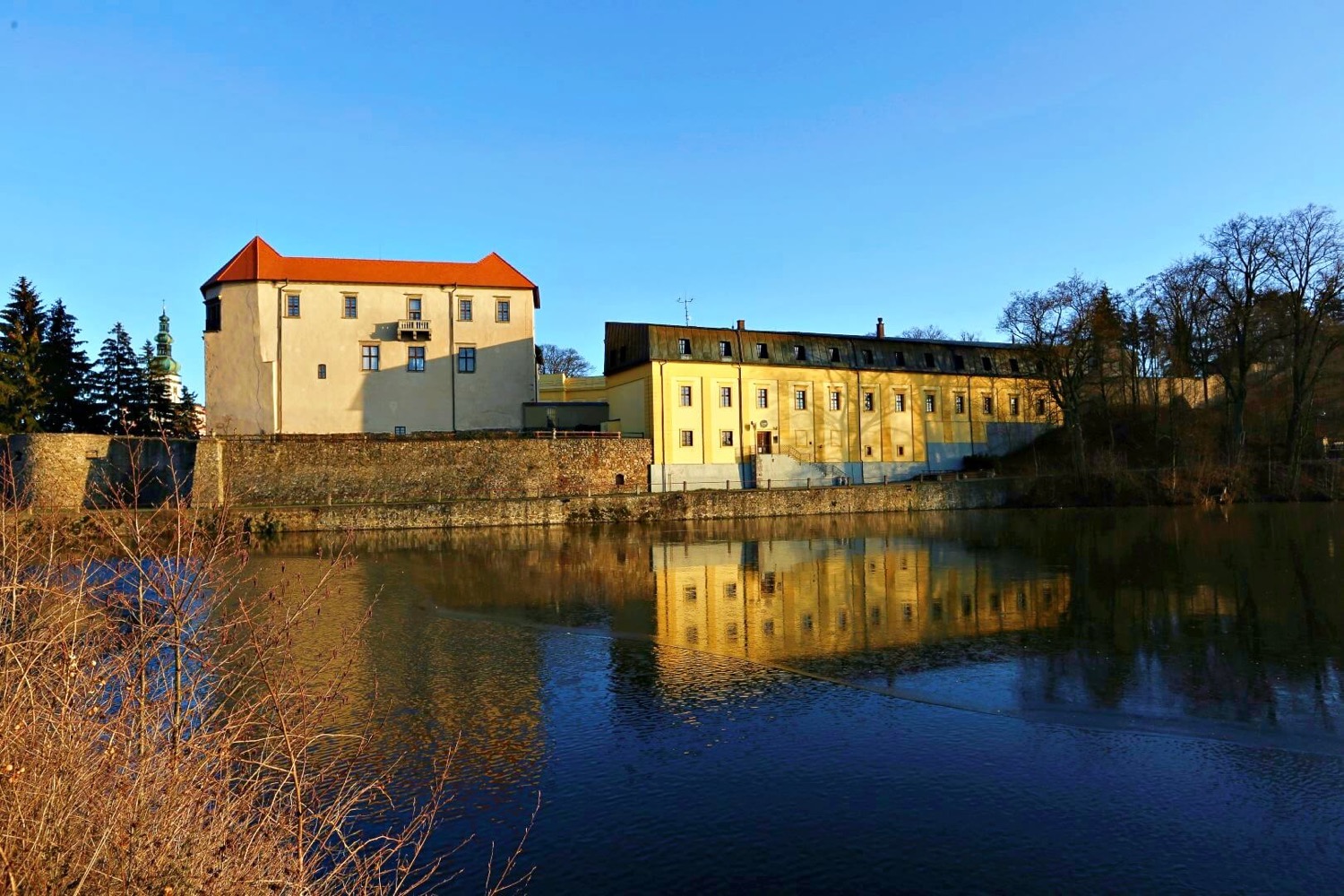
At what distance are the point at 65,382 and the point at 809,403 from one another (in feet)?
141

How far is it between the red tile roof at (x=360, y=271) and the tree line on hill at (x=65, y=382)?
7.73 meters

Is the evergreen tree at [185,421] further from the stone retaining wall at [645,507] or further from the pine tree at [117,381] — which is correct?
the stone retaining wall at [645,507]

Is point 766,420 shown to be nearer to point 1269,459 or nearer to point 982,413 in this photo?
point 982,413

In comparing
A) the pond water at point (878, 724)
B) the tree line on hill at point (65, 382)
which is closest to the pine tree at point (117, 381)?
the tree line on hill at point (65, 382)

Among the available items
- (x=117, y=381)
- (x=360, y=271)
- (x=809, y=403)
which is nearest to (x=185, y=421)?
(x=117, y=381)

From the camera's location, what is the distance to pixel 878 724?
9953 millimetres

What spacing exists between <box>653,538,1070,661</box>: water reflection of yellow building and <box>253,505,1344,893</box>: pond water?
0.13 meters

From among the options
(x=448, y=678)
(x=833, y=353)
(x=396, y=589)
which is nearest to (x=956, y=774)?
(x=448, y=678)

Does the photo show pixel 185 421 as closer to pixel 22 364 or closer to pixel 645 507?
pixel 22 364

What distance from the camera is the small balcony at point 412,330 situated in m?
47.1

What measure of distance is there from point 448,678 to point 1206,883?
9579mm

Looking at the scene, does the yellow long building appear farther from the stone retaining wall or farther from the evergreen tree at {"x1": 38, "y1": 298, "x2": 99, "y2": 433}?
the evergreen tree at {"x1": 38, "y1": 298, "x2": 99, "y2": 433}

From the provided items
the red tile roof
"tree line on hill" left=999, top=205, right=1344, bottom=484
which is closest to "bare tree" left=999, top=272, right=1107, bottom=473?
"tree line on hill" left=999, top=205, right=1344, bottom=484

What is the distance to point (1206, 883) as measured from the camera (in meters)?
6.27
